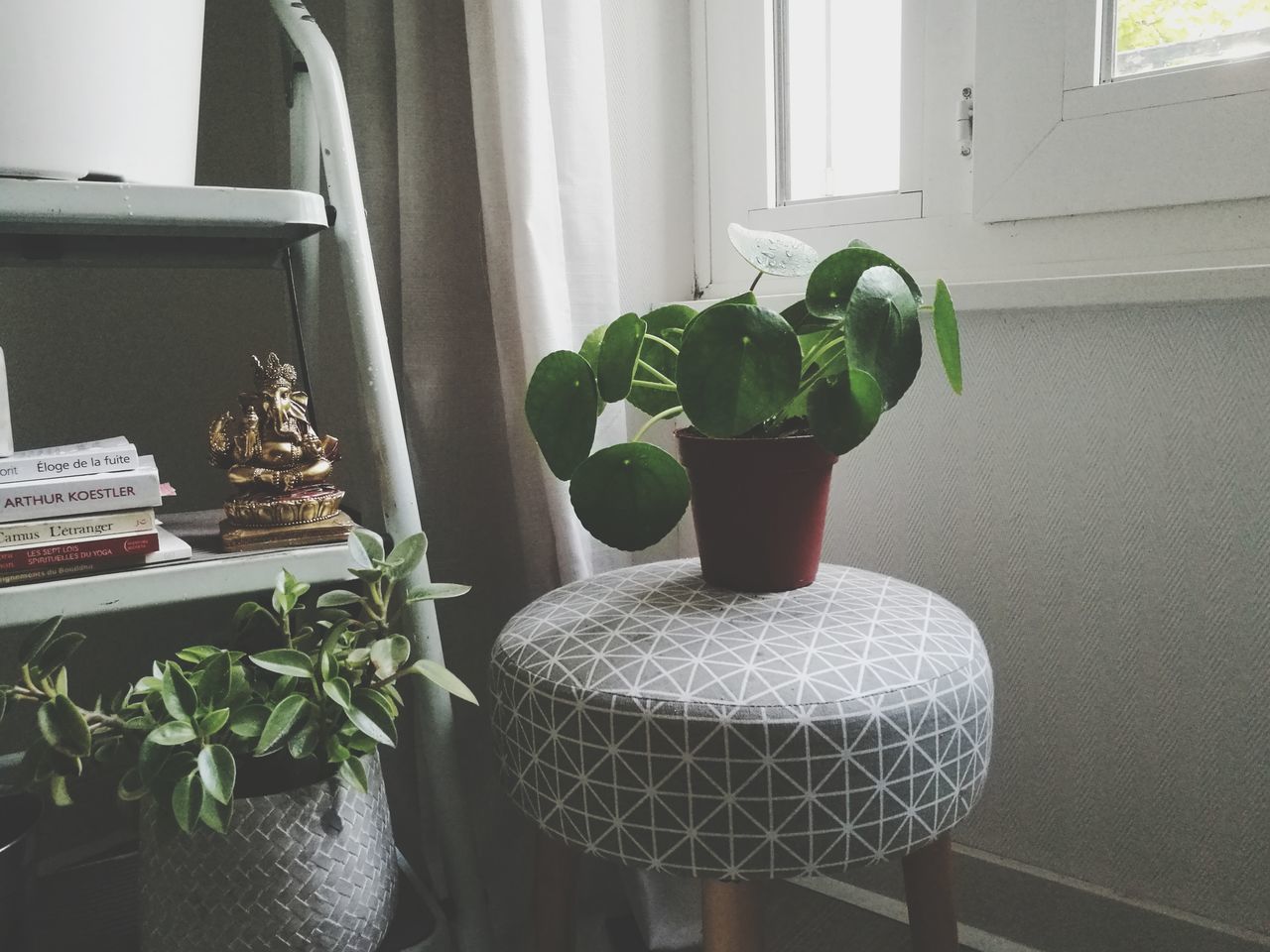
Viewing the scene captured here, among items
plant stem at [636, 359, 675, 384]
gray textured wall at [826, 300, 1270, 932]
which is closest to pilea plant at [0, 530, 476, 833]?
plant stem at [636, 359, 675, 384]

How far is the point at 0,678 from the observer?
101 centimetres

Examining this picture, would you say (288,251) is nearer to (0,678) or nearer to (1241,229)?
(0,678)

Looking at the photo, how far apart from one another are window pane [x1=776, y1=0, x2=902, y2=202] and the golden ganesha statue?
74 centimetres

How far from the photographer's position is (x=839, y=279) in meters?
0.65

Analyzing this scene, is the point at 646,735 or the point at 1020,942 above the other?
the point at 646,735

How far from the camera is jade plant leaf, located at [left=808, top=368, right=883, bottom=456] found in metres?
0.62

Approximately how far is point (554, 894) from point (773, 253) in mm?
526

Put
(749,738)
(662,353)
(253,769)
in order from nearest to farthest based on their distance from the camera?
(749,738) → (253,769) → (662,353)

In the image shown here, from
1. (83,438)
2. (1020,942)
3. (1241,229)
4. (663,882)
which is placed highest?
(1241,229)

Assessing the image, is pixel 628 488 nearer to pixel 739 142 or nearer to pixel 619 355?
pixel 619 355

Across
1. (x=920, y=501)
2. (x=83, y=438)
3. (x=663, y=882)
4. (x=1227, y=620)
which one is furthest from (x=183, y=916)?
(x=1227, y=620)

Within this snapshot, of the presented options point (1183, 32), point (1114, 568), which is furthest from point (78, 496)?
point (1183, 32)

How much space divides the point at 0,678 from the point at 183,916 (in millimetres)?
568

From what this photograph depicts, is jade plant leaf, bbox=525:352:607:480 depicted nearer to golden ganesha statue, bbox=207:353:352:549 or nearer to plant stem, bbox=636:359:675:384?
plant stem, bbox=636:359:675:384
